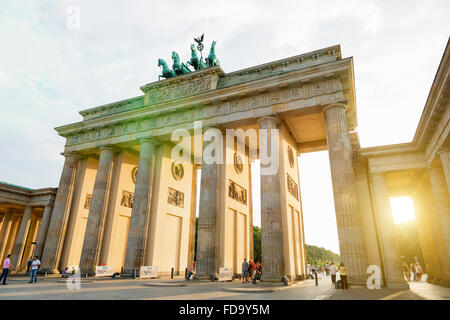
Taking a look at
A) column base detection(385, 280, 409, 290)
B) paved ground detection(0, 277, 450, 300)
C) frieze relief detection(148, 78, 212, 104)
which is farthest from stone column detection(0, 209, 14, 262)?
column base detection(385, 280, 409, 290)

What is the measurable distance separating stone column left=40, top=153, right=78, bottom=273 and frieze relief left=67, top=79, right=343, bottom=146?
2498 mm

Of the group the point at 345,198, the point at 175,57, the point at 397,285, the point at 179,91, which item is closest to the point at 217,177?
the point at 345,198

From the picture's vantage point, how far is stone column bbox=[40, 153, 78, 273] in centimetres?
2211

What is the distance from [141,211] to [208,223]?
5726 millimetres

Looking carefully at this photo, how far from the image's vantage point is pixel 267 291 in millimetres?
11852

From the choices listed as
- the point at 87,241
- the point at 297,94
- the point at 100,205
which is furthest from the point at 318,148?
the point at 87,241

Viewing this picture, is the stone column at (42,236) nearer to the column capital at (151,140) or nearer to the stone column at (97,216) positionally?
the stone column at (97,216)

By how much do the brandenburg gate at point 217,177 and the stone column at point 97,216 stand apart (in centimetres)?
8

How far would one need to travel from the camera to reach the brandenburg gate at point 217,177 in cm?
1577

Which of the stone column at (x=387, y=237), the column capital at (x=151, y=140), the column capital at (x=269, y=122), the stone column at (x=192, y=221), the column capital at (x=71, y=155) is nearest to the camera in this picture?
the stone column at (x=387, y=237)

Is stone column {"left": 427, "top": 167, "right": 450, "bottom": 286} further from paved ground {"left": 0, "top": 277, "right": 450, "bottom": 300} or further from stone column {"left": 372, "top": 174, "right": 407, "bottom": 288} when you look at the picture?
paved ground {"left": 0, "top": 277, "right": 450, "bottom": 300}

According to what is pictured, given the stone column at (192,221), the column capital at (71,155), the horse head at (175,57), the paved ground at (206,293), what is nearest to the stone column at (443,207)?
the paved ground at (206,293)
